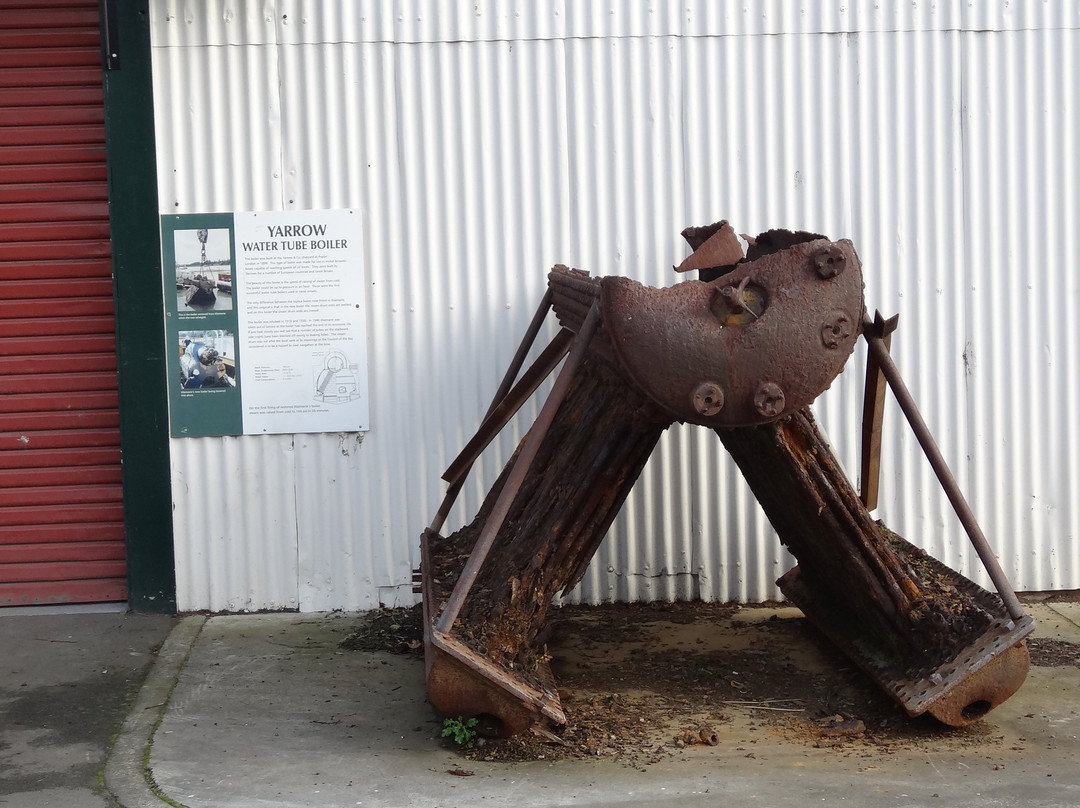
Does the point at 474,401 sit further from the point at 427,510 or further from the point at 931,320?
the point at 931,320

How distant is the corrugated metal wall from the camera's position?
629 centimetres

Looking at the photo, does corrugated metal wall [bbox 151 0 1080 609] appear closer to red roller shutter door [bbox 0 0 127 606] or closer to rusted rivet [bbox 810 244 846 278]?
red roller shutter door [bbox 0 0 127 606]

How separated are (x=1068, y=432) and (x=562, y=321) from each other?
3.21 m

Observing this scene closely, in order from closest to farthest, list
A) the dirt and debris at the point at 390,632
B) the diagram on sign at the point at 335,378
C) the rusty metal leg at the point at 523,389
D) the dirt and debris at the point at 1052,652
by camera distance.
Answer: the rusty metal leg at the point at 523,389 → the dirt and debris at the point at 1052,652 → the dirt and debris at the point at 390,632 → the diagram on sign at the point at 335,378

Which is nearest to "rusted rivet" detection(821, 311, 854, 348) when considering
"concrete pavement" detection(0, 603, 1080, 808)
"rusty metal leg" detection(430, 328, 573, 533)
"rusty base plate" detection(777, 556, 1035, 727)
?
"rusty base plate" detection(777, 556, 1035, 727)

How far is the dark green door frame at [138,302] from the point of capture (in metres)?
6.22

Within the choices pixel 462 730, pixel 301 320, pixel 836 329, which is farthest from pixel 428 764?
pixel 301 320

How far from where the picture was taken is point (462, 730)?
446 centimetres

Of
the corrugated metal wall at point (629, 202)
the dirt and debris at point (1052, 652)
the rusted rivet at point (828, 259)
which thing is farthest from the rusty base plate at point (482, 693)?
the dirt and debris at point (1052, 652)

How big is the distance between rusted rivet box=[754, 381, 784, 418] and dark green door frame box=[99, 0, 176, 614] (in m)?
3.70

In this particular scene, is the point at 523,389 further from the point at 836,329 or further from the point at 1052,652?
the point at 1052,652

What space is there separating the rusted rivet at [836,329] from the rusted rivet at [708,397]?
1.41 ft

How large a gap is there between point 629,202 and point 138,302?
2.81 meters

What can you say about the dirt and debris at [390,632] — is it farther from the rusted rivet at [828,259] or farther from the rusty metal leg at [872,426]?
the rusted rivet at [828,259]
